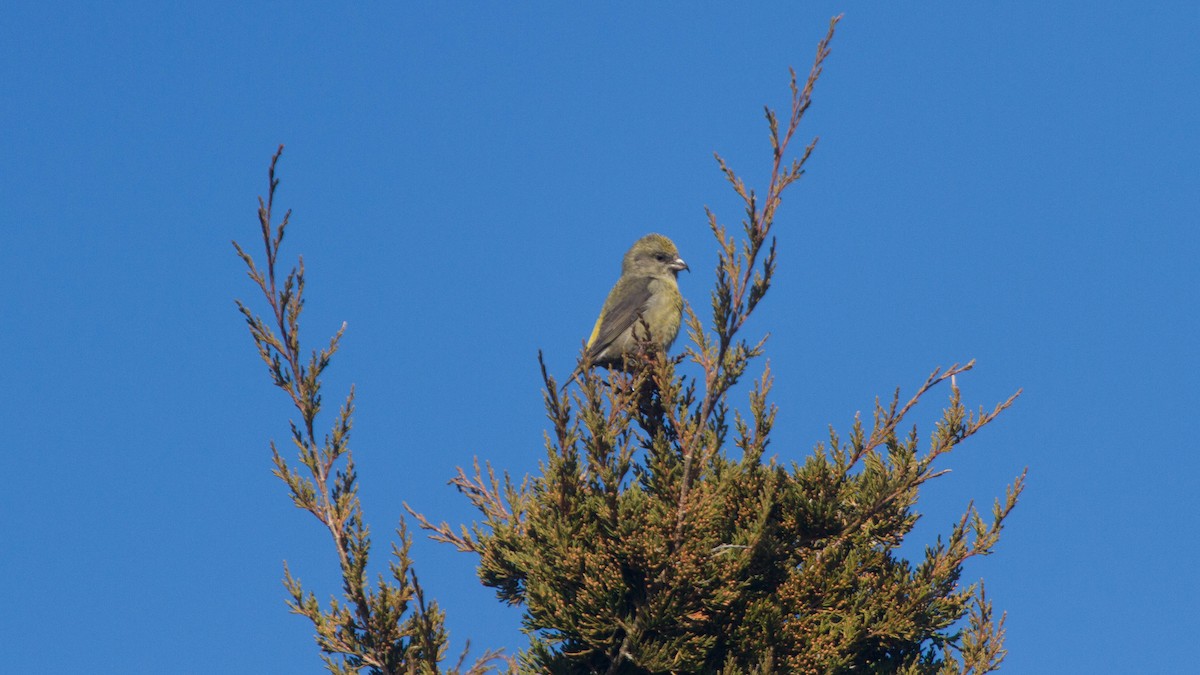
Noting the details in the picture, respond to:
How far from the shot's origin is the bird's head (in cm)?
1262

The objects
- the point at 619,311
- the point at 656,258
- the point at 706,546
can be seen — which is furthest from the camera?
the point at 656,258

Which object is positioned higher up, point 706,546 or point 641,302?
point 641,302

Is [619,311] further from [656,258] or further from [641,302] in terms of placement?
[656,258]

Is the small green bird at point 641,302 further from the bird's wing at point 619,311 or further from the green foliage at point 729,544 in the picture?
the green foliage at point 729,544

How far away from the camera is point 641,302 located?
12008 mm

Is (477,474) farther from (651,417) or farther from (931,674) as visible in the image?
(931,674)

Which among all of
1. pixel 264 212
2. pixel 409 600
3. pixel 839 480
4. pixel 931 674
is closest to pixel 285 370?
pixel 264 212

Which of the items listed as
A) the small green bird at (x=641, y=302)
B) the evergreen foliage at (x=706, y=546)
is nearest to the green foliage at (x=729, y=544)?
the evergreen foliage at (x=706, y=546)

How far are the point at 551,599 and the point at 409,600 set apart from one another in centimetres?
82

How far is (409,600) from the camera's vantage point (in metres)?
6.63

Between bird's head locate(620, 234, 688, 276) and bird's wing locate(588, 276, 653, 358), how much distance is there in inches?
8.6

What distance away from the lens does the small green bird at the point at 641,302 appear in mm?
11711

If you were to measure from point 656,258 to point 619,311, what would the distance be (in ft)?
3.47

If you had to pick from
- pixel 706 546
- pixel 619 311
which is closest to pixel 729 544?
pixel 706 546
